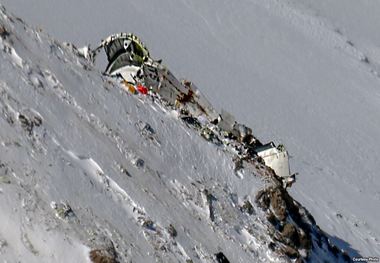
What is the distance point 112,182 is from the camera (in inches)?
716

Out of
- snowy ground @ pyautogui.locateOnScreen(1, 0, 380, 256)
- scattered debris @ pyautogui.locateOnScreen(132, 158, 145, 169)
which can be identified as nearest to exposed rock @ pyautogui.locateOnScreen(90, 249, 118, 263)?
scattered debris @ pyautogui.locateOnScreen(132, 158, 145, 169)

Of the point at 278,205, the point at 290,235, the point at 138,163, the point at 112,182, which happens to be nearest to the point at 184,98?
the point at 278,205

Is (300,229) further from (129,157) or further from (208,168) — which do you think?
(129,157)

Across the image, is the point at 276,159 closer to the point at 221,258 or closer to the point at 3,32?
the point at 221,258

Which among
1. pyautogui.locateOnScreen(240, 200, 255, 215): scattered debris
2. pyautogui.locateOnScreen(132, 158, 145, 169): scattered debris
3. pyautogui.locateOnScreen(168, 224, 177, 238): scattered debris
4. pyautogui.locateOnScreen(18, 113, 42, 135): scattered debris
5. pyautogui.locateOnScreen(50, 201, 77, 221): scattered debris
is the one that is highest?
pyautogui.locateOnScreen(240, 200, 255, 215): scattered debris

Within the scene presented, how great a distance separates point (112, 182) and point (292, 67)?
43.3 m

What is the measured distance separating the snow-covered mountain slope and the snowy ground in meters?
8.86

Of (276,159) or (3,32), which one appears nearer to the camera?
(3,32)

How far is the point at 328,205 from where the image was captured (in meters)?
33.6

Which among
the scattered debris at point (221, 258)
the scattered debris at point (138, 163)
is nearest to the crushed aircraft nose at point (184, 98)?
the scattered debris at point (138, 163)

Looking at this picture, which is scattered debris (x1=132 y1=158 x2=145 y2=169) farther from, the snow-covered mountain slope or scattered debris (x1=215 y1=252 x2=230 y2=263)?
scattered debris (x1=215 y1=252 x2=230 y2=263)

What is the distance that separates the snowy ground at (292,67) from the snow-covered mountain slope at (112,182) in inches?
349

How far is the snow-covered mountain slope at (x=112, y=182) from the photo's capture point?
1600 centimetres

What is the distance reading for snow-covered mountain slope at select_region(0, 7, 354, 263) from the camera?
1600 centimetres
